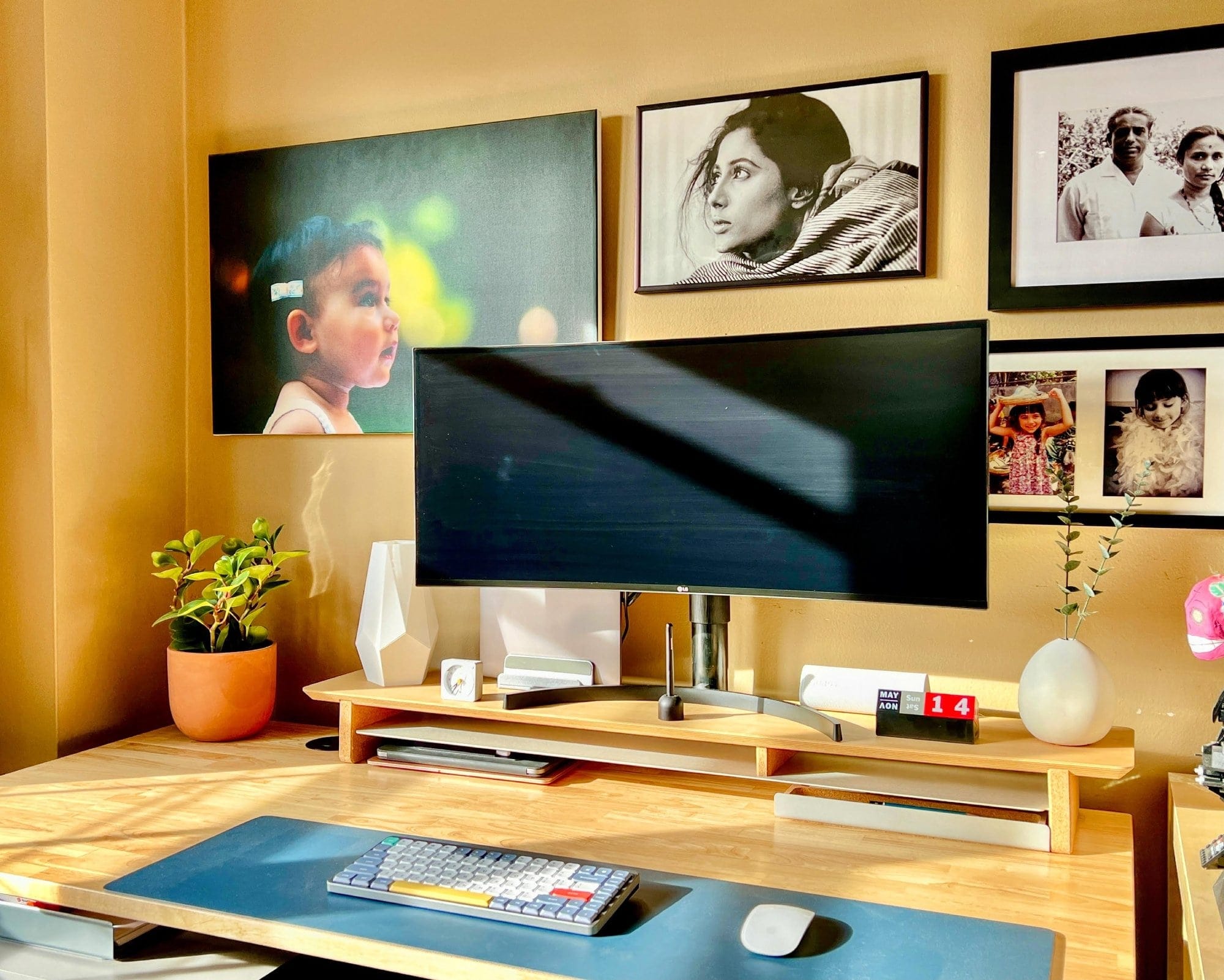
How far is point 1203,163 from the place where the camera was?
1549 mm

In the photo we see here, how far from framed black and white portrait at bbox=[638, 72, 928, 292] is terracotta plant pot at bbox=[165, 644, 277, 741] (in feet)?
3.43

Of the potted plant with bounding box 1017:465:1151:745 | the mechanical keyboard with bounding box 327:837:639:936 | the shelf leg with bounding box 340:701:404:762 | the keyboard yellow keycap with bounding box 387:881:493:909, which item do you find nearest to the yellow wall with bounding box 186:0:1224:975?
the potted plant with bounding box 1017:465:1151:745

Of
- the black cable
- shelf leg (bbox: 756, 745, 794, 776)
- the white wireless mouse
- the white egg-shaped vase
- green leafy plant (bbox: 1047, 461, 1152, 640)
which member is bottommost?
the white wireless mouse

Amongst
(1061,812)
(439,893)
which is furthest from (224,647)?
(1061,812)

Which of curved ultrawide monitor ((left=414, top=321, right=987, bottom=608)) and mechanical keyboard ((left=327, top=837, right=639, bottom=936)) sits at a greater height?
curved ultrawide monitor ((left=414, top=321, right=987, bottom=608))

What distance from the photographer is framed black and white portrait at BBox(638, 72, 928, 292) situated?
171 centimetres

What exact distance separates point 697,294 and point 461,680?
812 mm

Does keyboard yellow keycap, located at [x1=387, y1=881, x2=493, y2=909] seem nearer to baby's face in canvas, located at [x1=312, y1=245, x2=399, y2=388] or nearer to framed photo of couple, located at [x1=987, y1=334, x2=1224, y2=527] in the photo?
framed photo of couple, located at [x1=987, y1=334, x2=1224, y2=527]

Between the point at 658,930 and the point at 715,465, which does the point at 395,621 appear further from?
the point at 658,930

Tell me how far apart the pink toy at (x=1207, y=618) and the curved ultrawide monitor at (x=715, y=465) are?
0.29 metres

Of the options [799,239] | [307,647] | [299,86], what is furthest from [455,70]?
[307,647]

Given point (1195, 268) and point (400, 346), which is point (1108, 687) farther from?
point (400, 346)

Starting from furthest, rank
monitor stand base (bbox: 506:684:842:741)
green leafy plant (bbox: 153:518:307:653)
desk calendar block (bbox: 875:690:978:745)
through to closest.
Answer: green leafy plant (bbox: 153:518:307:653) < monitor stand base (bbox: 506:684:842:741) < desk calendar block (bbox: 875:690:978:745)

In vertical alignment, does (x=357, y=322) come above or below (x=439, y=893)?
above
